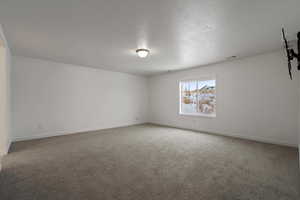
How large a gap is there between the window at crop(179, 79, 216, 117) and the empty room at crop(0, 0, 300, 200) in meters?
0.04

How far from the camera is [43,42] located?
10.1 feet

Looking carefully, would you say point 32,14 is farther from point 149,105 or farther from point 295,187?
point 149,105

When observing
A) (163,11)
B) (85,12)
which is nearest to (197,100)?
(163,11)

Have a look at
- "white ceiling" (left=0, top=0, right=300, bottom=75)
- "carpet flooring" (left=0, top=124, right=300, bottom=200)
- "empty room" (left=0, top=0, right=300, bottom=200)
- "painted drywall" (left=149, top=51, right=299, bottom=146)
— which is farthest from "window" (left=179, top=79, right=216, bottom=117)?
"carpet flooring" (left=0, top=124, right=300, bottom=200)

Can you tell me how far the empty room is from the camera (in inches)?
74.0

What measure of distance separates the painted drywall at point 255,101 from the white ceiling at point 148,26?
0.63m

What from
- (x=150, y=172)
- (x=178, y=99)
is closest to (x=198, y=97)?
(x=178, y=99)

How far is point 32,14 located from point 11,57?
9.17 feet

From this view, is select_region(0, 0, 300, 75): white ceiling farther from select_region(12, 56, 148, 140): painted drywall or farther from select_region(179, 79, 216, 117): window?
select_region(179, 79, 216, 117): window

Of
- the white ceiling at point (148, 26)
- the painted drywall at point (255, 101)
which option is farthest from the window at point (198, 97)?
the white ceiling at point (148, 26)

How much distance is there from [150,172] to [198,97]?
4015 millimetres

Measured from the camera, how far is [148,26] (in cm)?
243

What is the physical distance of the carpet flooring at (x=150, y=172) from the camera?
Answer: 5.66ft

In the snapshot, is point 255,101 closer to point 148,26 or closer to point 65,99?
point 148,26
